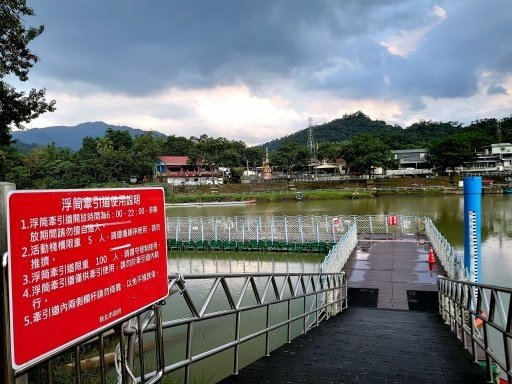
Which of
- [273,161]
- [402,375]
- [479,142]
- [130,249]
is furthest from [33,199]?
[479,142]

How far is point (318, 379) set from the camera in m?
3.90

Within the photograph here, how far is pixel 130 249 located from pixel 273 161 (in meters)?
69.1

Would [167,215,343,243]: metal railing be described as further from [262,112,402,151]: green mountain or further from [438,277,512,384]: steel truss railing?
[262,112,402,151]: green mountain

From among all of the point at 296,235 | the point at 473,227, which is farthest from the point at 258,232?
the point at 473,227

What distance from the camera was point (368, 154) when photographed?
5806cm

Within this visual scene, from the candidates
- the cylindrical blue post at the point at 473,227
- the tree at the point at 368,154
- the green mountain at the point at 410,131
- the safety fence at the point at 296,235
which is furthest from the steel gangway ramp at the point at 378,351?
the green mountain at the point at 410,131

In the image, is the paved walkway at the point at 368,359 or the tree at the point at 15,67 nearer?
the paved walkway at the point at 368,359

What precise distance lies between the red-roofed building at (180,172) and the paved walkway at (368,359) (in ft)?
194

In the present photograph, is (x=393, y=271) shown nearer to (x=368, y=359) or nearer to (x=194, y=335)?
(x=194, y=335)

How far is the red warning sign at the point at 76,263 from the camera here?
1590 millimetres

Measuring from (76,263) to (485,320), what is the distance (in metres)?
3.79

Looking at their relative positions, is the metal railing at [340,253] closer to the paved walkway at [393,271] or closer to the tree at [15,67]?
the paved walkway at [393,271]

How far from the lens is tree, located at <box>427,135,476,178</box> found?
6003cm

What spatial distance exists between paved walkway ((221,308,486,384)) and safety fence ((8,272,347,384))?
1.18 feet
